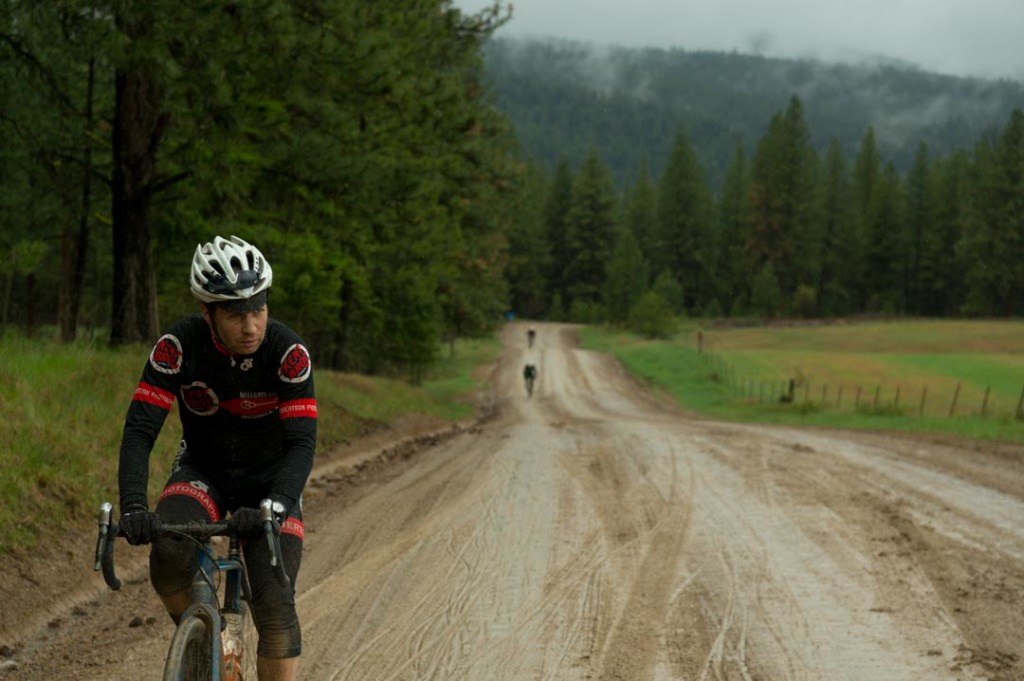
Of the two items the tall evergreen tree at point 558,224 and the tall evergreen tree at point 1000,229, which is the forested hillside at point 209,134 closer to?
the tall evergreen tree at point 1000,229

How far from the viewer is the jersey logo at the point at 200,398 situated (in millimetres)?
4344

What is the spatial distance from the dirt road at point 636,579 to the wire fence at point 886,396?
49.2 feet

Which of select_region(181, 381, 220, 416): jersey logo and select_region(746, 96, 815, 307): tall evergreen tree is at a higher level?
select_region(746, 96, 815, 307): tall evergreen tree

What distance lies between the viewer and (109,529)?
12.3 ft

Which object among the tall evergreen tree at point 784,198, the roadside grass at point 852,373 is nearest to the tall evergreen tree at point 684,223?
the tall evergreen tree at point 784,198

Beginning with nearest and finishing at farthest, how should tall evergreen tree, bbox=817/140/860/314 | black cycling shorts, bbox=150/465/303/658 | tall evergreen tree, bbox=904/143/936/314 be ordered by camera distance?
1. black cycling shorts, bbox=150/465/303/658
2. tall evergreen tree, bbox=904/143/936/314
3. tall evergreen tree, bbox=817/140/860/314

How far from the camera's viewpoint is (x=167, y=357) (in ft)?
14.0

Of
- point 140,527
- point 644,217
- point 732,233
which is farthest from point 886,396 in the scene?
point 644,217

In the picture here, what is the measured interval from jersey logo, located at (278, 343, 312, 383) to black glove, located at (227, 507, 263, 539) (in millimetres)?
692

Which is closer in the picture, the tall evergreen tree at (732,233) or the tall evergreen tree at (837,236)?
the tall evergreen tree at (837,236)

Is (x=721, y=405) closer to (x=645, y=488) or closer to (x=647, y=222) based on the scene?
(x=645, y=488)

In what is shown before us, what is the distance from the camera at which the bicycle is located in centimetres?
367

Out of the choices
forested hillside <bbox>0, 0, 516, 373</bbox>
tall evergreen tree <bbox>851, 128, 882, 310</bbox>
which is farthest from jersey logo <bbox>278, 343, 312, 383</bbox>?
tall evergreen tree <bbox>851, 128, 882, 310</bbox>

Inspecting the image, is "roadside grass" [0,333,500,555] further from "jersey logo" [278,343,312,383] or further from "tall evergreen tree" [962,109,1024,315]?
"tall evergreen tree" [962,109,1024,315]
